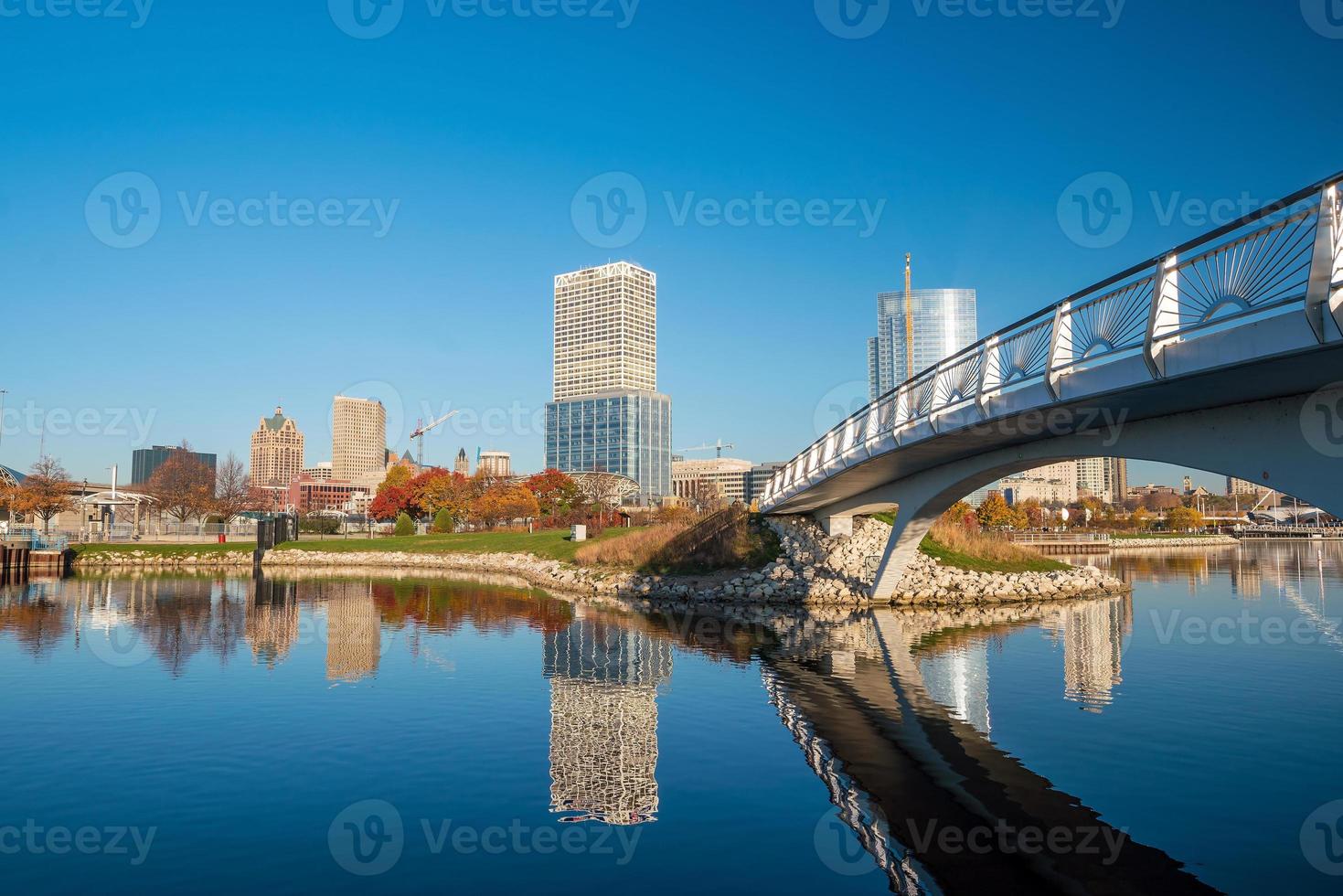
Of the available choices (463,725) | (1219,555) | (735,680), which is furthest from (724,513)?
(1219,555)

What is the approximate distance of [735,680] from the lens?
19.9m

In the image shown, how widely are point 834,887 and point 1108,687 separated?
1204 centimetres

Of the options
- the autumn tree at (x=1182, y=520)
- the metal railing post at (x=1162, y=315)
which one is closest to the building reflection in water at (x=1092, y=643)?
the metal railing post at (x=1162, y=315)

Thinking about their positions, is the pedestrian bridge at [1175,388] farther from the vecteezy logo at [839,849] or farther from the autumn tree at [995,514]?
the autumn tree at [995,514]

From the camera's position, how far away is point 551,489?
94.3 metres

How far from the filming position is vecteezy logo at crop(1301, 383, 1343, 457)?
35.9 feet

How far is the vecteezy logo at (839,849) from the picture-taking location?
9.65 m

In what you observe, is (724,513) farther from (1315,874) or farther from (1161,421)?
(1315,874)

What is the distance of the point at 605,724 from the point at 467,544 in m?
50.0
